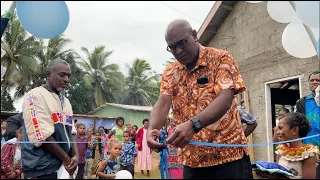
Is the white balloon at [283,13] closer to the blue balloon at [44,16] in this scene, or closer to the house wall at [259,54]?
the blue balloon at [44,16]

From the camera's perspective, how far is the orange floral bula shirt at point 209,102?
2045 millimetres

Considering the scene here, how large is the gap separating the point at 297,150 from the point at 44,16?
230cm

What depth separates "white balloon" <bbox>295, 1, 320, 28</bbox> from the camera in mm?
1585

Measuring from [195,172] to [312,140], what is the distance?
2157mm

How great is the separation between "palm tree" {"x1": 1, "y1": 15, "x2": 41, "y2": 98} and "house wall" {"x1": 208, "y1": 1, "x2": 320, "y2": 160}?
19.1 metres

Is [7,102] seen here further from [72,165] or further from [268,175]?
[268,175]

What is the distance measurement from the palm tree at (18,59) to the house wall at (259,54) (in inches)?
750

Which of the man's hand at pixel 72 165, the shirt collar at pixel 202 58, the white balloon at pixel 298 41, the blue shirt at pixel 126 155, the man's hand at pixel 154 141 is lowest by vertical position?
the blue shirt at pixel 126 155

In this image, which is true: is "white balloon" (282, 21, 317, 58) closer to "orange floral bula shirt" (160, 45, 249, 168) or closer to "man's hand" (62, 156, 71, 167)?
"orange floral bula shirt" (160, 45, 249, 168)

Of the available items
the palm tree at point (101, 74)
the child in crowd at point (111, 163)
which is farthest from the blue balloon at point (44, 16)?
the palm tree at point (101, 74)

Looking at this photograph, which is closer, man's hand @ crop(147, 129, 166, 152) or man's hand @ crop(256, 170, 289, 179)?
man's hand @ crop(147, 129, 166, 152)

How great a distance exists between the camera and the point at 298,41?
3.80 m

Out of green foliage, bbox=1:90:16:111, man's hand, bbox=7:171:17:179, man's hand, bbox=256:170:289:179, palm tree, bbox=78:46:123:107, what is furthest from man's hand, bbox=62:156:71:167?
palm tree, bbox=78:46:123:107

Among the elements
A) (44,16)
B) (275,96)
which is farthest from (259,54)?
(44,16)
